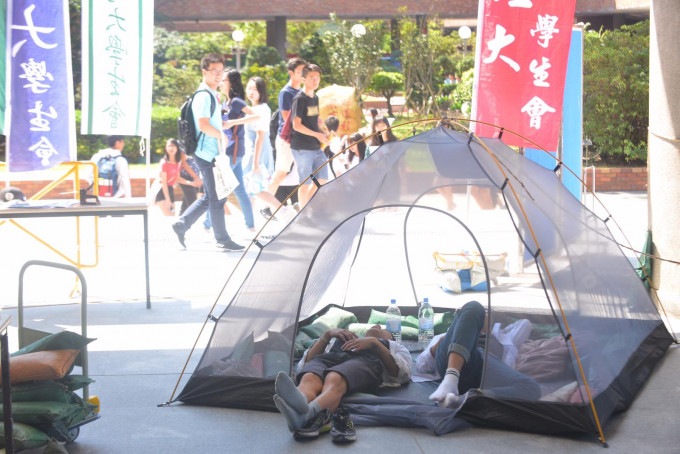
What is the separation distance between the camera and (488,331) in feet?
14.4

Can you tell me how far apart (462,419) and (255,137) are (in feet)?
23.0

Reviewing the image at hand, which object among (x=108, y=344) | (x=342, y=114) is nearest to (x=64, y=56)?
(x=108, y=344)

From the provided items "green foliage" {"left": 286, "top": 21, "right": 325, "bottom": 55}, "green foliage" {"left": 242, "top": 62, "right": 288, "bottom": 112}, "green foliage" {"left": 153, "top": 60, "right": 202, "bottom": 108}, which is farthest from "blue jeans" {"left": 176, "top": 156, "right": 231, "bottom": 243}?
"green foliage" {"left": 286, "top": 21, "right": 325, "bottom": 55}

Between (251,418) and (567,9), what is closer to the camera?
(251,418)

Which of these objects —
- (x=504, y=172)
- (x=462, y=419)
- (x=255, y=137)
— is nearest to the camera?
(x=462, y=419)

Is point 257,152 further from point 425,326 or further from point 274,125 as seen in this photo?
point 425,326

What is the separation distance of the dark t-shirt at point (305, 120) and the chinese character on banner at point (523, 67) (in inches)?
110

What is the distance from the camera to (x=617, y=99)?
1494cm

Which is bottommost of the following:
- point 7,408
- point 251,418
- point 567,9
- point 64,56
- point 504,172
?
point 251,418

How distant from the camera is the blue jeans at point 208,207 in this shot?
8.66 m

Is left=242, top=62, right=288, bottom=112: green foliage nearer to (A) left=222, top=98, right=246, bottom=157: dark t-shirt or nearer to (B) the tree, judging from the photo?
(B) the tree

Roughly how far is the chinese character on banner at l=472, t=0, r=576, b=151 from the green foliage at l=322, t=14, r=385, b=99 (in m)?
13.6

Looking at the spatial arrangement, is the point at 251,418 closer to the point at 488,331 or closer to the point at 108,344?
the point at 488,331

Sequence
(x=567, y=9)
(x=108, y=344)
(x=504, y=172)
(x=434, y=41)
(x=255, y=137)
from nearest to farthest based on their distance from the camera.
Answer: (x=504, y=172) → (x=108, y=344) → (x=567, y=9) → (x=255, y=137) → (x=434, y=41)
